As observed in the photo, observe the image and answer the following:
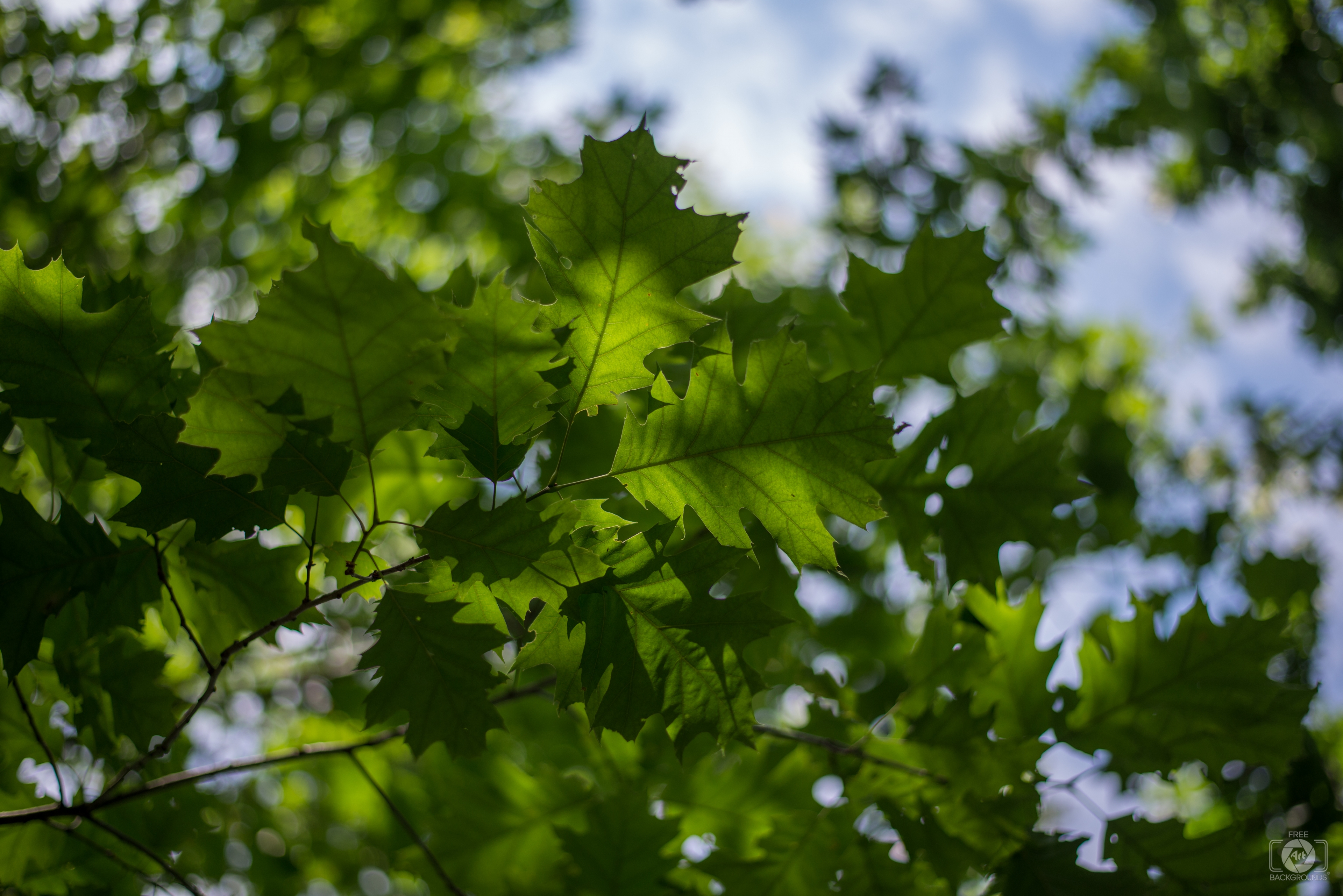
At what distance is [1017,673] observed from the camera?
4.82ft

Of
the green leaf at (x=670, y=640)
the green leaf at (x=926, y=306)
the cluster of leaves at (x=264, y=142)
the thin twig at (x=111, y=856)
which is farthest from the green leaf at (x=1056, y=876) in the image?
the cluster of leaves at (x=264, y=142)

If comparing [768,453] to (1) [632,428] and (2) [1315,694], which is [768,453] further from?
(2) [1315,694]

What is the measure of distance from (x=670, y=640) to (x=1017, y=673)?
84 centimetres

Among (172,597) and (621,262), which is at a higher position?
(621,262)

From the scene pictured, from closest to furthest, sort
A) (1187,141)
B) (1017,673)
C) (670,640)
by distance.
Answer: (670,640) < (1017,673) < (1187,141)

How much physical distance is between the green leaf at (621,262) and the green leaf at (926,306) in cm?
49

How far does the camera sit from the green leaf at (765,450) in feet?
3.07

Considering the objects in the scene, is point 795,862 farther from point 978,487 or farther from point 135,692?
point 135,692

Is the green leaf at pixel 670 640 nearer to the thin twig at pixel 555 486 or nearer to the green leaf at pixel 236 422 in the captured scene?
the thin twig at pixel 555 486

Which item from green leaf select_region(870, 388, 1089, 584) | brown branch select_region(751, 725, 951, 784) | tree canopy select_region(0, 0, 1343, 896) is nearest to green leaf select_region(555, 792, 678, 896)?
tree canopy select_region(0, 0, 1343, 896)

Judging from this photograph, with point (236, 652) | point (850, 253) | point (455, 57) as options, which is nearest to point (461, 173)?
point (455, 57)

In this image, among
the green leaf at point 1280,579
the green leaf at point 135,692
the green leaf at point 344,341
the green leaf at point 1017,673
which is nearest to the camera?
the green leaf at point 344,341

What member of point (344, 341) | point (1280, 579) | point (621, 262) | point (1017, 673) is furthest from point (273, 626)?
point (1280, 579)

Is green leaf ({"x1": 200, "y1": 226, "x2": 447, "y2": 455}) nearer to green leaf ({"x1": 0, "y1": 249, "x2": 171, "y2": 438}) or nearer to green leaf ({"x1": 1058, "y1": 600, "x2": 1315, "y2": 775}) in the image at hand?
green leaf ({"x1": 0, "y1": 249, "x2": 171, "y2": 438})
